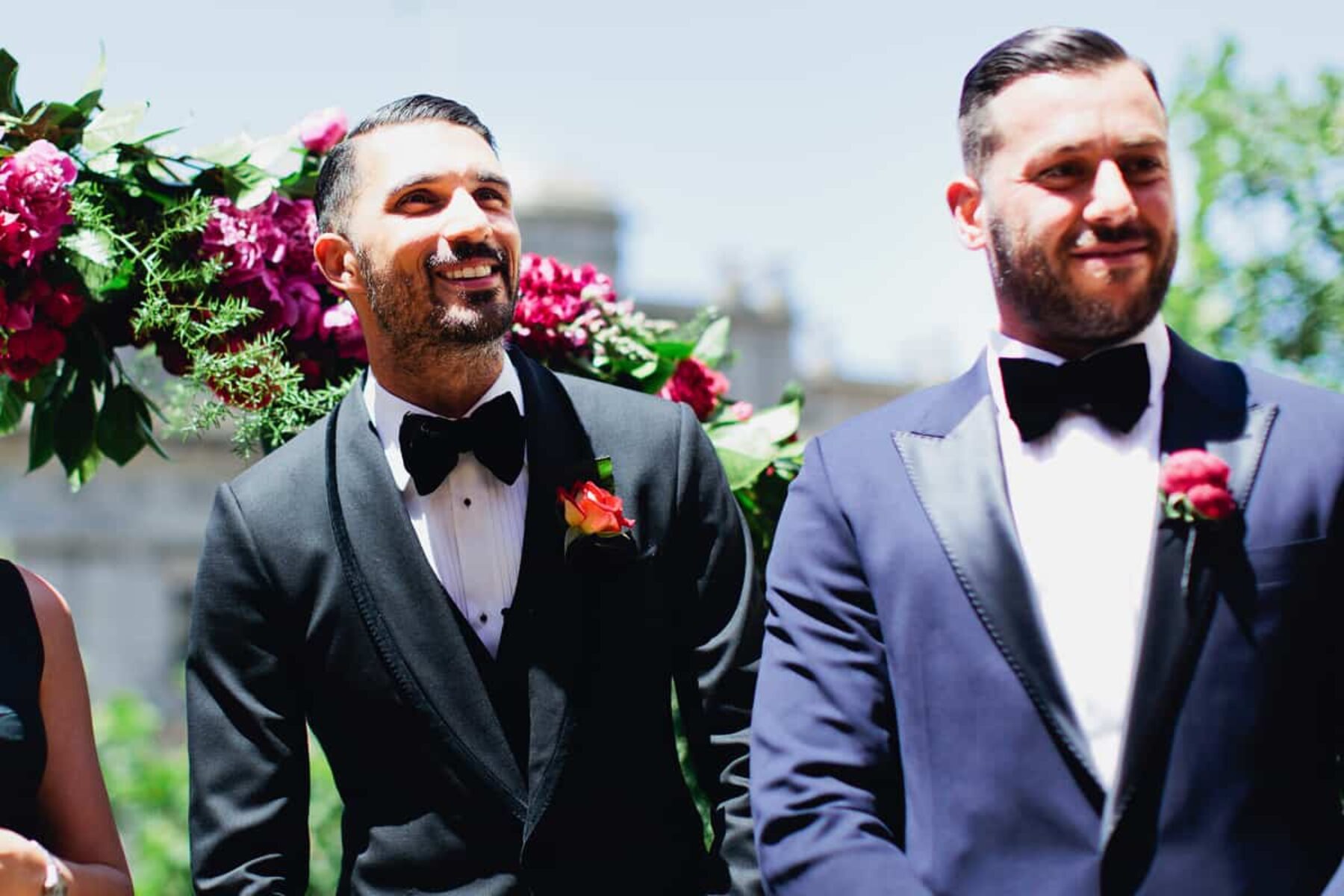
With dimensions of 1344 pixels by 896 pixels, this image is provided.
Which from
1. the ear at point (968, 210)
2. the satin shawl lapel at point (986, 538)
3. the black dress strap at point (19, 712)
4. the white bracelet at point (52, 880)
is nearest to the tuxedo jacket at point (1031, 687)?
the satin shawl lapel at point (986, 538)

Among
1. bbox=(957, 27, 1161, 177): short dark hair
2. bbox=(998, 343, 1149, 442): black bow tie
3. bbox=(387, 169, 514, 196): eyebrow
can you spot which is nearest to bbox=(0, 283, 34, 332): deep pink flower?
bbox=(387, 169, 514, 196): eyebrow

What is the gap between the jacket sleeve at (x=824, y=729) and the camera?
272 centimetres

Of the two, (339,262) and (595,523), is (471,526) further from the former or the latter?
(339,262)

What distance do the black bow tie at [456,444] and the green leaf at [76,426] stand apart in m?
1.38

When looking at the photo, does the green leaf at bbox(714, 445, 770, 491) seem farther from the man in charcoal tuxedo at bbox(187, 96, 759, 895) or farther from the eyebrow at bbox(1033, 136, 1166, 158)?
the eyebrow at bbox(1033, 136, 1166, 158)

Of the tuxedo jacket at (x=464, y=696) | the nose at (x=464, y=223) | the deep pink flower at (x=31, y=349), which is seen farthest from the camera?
the deep pink flower at (x=31, y=349)

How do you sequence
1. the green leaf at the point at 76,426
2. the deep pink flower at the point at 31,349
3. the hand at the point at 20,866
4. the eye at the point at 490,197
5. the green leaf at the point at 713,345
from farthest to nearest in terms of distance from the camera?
the green leaf at the point at 713,345, the green leaf at the point at 76,426, the deep pink flower at the point at 31,349, the eye at the point at 490,197, the hand at the point at 20,866

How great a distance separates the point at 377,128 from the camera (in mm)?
3553

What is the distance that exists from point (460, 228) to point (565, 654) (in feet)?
2.97

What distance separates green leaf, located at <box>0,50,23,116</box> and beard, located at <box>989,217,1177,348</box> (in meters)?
2.64

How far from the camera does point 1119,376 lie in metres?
2.79

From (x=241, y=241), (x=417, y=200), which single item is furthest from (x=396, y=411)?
(x=241, y=241)

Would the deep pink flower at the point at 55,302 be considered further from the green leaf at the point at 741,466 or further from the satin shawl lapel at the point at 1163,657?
the satin shawl lapel at the point at 1163,657

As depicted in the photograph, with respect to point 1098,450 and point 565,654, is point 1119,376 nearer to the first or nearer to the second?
point 1098,450
